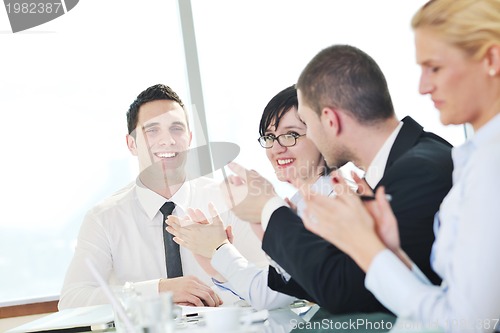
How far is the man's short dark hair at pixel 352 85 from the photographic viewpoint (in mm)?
2064

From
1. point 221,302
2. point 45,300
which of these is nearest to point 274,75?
point 221,302

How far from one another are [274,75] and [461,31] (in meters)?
2.77

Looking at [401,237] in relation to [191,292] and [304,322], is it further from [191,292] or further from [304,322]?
[191,292]

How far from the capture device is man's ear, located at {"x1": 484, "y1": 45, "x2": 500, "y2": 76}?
1.68 m

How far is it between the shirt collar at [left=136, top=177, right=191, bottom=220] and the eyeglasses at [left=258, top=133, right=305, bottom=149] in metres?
0.69

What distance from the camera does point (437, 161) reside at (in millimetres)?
1924

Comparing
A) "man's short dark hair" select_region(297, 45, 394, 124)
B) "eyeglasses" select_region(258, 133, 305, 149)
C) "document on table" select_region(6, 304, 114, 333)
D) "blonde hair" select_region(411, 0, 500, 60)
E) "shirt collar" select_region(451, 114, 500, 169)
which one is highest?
"blonde hair" select_region(411, 0, 500, 60)

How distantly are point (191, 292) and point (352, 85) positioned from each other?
1459 millimetres

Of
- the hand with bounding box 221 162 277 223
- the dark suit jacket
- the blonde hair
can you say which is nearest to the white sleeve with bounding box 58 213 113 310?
the hand with bounding box 221 162 277 223

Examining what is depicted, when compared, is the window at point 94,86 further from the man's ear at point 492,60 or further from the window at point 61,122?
the man's ear at point 492,60

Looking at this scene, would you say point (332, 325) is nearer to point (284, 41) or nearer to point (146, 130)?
point (146, 130)

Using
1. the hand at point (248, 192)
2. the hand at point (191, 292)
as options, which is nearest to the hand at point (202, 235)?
the hand at point (191, 292)

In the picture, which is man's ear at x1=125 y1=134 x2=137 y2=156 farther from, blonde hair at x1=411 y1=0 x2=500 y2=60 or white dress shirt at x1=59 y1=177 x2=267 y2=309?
blonde hair at x1=411 y1=0 x2=500 y2=60

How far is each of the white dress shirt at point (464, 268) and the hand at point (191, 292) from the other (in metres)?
1.63
